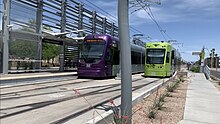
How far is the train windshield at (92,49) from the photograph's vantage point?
20747 millimetres

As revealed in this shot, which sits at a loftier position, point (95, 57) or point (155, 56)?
point (155, 56)

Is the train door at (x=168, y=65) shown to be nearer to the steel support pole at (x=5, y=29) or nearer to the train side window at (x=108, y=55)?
the train side window at (x=108, y=55)

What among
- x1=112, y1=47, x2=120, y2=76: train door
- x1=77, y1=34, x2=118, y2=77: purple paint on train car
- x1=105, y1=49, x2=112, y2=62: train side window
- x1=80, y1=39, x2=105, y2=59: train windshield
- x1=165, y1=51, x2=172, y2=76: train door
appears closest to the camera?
x1=77, y1=34, x2=118, y2=77: purple paint on train car

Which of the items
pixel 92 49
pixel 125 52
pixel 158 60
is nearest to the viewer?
pixel 125 52

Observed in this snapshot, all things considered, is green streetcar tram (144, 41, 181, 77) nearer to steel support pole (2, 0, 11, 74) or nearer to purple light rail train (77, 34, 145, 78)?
purple light rail train (77, 34, 145, 78)

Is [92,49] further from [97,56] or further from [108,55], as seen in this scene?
[108,55]

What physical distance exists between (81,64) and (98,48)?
1714 millimetres

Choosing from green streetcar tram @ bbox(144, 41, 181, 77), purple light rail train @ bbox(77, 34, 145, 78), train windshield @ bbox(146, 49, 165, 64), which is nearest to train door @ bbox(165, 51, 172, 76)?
green streetcar tram @ bbox(144, 41, 181, 77)

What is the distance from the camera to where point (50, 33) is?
86.5ft

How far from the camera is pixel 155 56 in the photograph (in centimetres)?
2631

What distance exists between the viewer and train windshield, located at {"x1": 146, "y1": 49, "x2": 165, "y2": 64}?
26047mm

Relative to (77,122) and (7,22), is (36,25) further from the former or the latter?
(77,122)

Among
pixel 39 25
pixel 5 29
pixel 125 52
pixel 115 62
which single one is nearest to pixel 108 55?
pixel 115 62

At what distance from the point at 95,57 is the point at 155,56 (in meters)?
7.57
